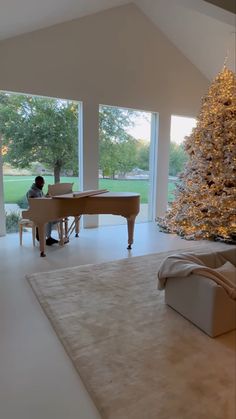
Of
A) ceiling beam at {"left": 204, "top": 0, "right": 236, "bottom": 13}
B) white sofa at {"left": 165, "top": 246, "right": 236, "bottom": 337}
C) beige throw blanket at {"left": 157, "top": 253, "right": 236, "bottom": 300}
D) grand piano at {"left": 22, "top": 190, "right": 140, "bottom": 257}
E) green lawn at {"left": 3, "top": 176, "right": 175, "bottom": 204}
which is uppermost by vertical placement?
ceiling beam at {"left": 204, "top": 0, "right": 236, "bottom": 13}

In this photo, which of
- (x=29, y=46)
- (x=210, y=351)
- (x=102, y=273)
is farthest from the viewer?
(x=29, y=46)

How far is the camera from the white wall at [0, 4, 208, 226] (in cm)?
452

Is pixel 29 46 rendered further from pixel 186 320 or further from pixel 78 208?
pixel 186 320

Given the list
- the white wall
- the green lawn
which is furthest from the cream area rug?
the white wall

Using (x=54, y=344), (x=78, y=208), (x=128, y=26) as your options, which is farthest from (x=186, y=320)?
(x=128, y=26)

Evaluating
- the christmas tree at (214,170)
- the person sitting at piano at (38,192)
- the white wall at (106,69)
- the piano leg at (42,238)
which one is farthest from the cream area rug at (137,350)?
the white wall at (106,69)

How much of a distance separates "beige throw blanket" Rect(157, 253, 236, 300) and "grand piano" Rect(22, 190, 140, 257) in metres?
1.67

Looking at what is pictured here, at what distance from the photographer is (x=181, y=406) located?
151cm

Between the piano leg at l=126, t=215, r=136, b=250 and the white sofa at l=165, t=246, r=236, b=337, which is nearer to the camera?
the white sofa at l=165, t=246, r=236, b=337

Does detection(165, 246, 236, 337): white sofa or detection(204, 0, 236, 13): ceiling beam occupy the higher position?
detection(204, 0, 236, 13): ceiling beam

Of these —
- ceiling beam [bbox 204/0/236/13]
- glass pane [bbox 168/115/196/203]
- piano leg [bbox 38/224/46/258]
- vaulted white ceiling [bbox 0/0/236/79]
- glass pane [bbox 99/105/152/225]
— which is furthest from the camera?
glass pane [bbox 168/115/196/203]

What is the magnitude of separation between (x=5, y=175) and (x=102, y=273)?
276 cm

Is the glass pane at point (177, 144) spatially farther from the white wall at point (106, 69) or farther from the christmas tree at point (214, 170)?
the christmas tree at point (214, 170)

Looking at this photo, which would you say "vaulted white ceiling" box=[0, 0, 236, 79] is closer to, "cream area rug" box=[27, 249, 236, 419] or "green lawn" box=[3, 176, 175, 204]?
"green lawn" box=[3, 176, 175, 204]
